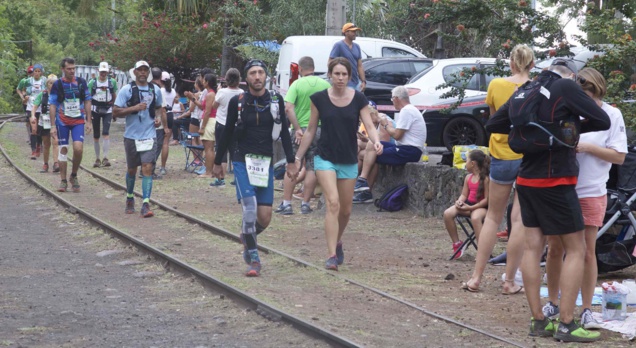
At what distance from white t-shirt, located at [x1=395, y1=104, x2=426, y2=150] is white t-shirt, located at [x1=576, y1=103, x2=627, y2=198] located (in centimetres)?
610

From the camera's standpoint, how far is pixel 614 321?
780 centimetres

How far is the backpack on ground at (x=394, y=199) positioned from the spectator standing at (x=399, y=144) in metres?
0.28

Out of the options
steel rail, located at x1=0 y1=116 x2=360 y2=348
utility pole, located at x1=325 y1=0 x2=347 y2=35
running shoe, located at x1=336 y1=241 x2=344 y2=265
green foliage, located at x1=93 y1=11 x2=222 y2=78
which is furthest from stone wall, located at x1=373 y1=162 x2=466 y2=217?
green foliage, located at x1=93 y1=11 x2=222 y2=78

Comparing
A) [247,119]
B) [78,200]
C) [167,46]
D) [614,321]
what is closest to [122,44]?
[167,46]

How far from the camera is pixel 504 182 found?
8.91 m

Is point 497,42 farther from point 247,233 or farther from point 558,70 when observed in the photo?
point 558,70

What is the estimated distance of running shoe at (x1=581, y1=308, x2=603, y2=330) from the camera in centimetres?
760

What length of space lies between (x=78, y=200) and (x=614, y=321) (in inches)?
395

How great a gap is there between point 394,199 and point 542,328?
6928mm

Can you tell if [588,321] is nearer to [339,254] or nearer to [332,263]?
[332,263]

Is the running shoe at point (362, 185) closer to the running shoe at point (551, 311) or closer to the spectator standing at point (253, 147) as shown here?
the spectator standing at point (253, 147)

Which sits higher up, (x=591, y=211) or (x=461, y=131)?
(x=591, y=211)

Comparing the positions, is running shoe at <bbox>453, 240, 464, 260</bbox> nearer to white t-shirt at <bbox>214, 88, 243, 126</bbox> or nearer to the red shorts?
the red shorts

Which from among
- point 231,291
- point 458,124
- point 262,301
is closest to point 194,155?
point 458,124
